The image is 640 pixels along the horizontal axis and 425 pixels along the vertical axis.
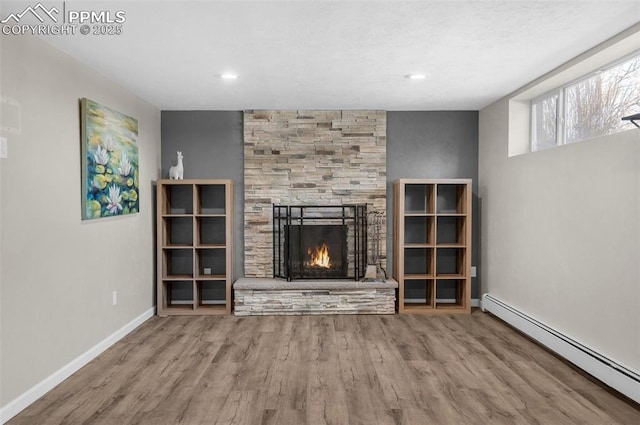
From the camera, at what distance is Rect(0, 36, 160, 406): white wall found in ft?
8.39

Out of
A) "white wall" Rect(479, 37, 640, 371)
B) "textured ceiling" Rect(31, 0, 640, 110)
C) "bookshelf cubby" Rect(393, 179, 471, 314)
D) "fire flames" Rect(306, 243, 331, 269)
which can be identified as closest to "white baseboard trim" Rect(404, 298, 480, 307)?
"bookshelf cubby" Rect(393, 179, 471, 314)

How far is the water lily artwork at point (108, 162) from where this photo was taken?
3.37m

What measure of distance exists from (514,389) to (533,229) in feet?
5.44

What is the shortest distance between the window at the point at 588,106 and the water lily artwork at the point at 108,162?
3.96 metres

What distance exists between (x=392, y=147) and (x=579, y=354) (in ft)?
9.77

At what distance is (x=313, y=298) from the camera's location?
485 cm

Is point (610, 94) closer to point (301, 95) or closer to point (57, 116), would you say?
point (301, 95)

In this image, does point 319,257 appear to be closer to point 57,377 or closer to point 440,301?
point 440,301

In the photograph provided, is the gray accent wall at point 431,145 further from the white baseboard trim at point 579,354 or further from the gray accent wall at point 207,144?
the gray accent wall at point 207,144

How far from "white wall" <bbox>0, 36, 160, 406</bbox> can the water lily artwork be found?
0.08 meters

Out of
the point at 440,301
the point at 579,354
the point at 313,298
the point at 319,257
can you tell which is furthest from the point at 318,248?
the point at 579,354

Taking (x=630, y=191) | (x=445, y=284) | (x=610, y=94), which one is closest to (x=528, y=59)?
(x=610, y=94)

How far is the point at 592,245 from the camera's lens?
3150 millimetres

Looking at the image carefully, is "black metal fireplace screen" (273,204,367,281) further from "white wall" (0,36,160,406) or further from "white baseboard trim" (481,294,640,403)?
"white wall" (0,36,160,406)
